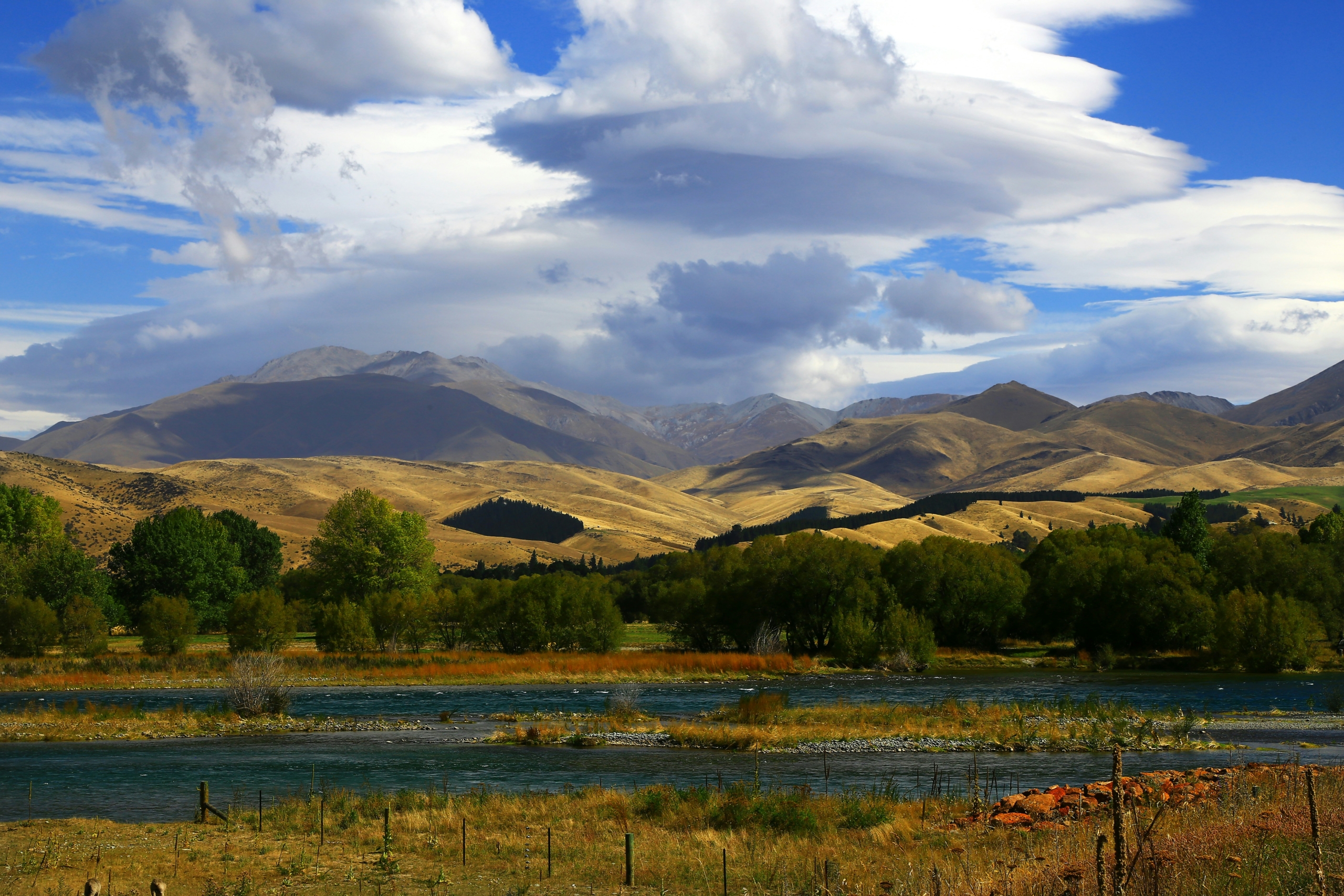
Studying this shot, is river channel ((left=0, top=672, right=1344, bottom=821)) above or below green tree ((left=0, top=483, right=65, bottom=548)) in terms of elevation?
below

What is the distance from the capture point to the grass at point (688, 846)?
60.5 ft

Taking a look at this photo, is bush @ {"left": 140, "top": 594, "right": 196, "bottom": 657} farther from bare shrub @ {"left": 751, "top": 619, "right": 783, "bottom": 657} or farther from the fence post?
the fence post

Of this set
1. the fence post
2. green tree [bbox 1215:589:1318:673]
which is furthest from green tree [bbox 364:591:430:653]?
the fence post

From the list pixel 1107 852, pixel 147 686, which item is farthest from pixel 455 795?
pixel 147 686

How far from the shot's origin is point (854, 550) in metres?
110

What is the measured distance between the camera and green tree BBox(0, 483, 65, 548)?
133 metres

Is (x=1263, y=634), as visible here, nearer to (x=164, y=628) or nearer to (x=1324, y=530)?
(x=1324, y=530)

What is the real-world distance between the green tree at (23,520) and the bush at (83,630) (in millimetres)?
40135

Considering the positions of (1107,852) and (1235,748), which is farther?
(1235,748)

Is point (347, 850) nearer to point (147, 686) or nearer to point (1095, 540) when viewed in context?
point (147, 686)

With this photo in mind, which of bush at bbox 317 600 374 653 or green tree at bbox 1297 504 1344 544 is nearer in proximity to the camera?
bush at bbox 317 600 374 653

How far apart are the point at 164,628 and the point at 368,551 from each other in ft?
82.2

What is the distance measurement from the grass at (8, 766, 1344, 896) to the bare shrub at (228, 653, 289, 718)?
29.4 m

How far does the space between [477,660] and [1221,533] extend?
294 ft
